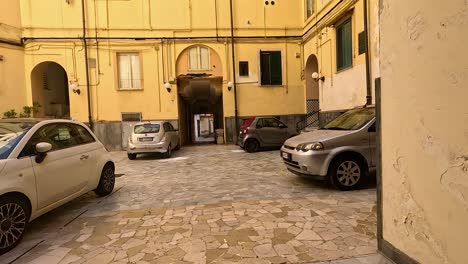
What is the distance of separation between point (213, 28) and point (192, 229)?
13483mm

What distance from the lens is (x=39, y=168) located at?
417cm

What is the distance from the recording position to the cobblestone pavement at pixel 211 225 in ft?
11.2

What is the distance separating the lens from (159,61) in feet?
50.9

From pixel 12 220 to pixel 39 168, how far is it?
2.44ft

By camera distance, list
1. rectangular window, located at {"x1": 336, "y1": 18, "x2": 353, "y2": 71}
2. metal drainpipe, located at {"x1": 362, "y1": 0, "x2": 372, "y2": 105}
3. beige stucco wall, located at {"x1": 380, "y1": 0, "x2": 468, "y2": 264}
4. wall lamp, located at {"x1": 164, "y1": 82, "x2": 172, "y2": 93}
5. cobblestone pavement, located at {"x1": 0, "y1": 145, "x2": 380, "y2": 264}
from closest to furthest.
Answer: beige stucco wall, located at {"x1": 380, "y1": 0, "x2": 468, "y2": 264}
cobblestone pavement, located at {"x1": 0, "y1": 145, "x2": 380, "y2": 264}
metal drainpipe, located at {"x1": 362, "y1": 0, "x2": 372, "y2": 105}
rectangular window, located at {"x1": 336, "y1": 18, "x2": 353, "y2": 71}
wall lamp, located at {"x1": 164, "y1": 82, "x2": 172, "y2": 93}

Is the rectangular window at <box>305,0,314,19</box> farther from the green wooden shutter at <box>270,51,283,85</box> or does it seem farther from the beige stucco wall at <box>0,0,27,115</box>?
the beige stucco wall at <box>0,0,27,115</box>

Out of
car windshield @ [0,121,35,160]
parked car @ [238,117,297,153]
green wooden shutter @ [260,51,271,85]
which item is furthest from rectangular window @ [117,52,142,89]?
car windshield @ [0,121,35,160]

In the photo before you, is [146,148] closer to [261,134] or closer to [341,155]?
[261,134]

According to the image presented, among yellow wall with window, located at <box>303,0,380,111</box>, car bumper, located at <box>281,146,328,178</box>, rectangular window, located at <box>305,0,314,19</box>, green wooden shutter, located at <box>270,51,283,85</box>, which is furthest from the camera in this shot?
green wooden shutter, located at <box>270,51,283,85</box>

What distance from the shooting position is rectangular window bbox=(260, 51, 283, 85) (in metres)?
16.2

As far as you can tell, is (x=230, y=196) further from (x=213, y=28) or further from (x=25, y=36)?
(x=25, y=36)

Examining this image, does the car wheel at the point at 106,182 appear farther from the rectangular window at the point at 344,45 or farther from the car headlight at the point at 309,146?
the rectangular window at the point at 344,45

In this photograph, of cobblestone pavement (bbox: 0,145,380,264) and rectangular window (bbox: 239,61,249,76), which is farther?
rectangular window (bbox: 239,61,249,76)

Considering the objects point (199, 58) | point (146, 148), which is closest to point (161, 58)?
point (199, 58)
